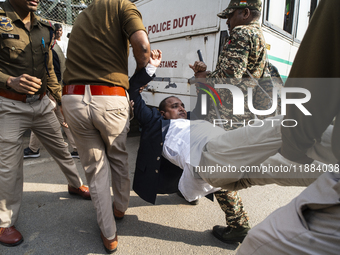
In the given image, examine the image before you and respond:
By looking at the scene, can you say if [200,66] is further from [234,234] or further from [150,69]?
[234,234]

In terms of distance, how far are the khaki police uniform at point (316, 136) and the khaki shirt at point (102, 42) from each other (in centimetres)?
109

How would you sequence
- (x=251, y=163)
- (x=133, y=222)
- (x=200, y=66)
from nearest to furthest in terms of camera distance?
(x=251, y=163)
(x=133, y=222)
(x=200, y=66)

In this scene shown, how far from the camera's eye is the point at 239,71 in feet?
5.46

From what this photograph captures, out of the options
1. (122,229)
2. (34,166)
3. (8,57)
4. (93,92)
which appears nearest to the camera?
(93,92)

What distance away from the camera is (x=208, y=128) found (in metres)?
1.65

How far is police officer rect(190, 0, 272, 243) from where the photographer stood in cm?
167

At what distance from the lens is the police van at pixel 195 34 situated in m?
2.91

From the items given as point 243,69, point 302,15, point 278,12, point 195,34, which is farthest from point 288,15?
point 243,69

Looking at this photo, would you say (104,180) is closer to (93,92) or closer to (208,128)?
(93,92)

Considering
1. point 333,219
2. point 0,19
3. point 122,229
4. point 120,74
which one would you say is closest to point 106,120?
point 120,74

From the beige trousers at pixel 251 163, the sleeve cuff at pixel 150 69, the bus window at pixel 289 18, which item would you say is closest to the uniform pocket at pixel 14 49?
the sleeve cuff at pixel 150 69

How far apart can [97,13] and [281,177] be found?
1.64 meters

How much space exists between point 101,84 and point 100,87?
0.08ft

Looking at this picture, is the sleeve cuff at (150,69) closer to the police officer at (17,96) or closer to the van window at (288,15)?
the police officer at (17,96)
